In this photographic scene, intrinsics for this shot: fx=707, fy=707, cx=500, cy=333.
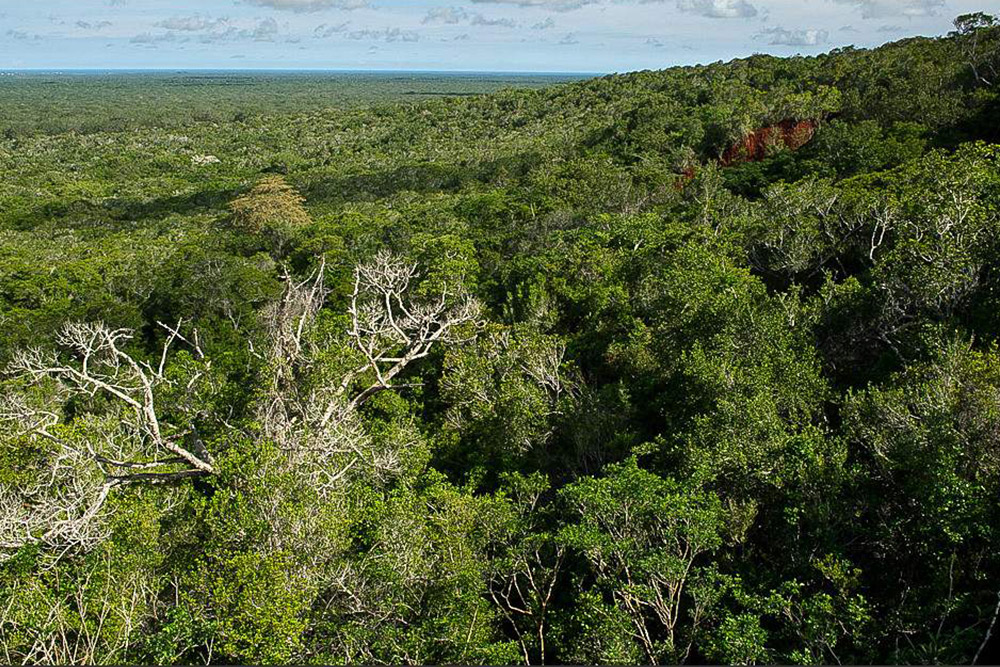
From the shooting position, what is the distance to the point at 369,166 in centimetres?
9750

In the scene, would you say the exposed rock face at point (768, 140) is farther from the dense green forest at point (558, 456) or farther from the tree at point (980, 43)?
the dense green forest at point (558, 456)

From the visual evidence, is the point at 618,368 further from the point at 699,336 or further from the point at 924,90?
the point at 924,90

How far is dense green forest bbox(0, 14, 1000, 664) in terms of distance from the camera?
397 inches

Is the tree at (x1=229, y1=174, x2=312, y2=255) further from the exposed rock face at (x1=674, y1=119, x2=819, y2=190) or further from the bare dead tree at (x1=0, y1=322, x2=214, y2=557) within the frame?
the bare dead tree at (x1=0, y1=322, x2=214, y2=557)

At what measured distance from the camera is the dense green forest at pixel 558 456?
10078 millimetres

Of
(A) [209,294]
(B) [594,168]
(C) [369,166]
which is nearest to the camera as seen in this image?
(A) [209,294]

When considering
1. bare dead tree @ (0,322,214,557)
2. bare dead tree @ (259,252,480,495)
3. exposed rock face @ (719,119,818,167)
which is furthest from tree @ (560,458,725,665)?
exposed rock face @ (719,119,818,167)

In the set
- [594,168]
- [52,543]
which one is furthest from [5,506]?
[594,168]

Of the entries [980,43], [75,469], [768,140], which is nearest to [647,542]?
[75,469]

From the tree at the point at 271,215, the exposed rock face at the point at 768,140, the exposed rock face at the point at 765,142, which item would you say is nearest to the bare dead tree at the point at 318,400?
the tree at the point at 271,215

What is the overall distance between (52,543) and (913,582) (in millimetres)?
14047

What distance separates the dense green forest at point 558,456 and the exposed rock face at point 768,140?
2118cm

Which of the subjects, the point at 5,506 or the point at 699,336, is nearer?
the point at 5,506

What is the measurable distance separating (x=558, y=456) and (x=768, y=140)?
46.2 meters
